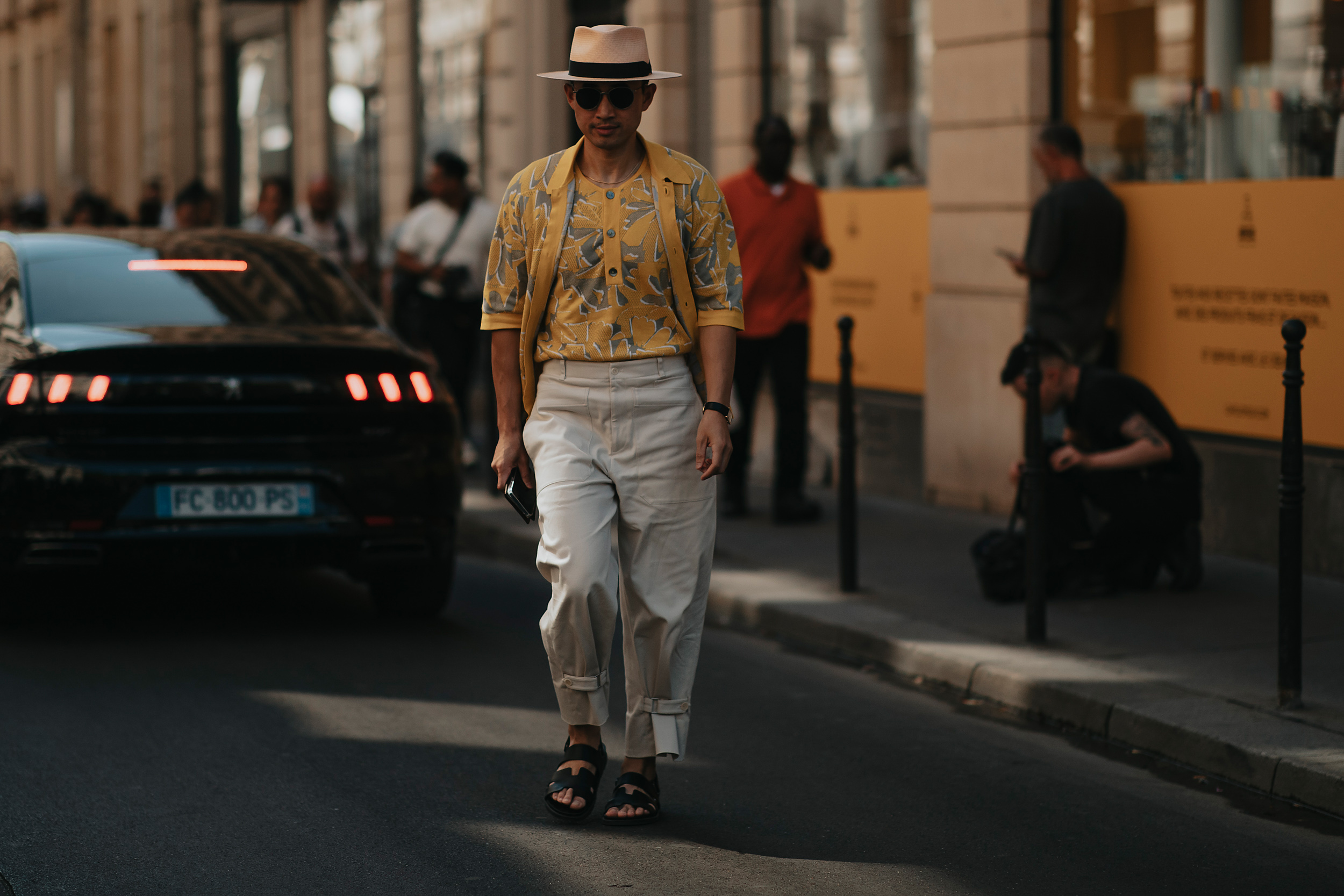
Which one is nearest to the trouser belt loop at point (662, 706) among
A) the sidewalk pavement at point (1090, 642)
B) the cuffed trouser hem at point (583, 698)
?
the cuffed trouser hem at point (583, 698)

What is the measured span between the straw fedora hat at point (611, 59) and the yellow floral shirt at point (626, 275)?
9.4 inches

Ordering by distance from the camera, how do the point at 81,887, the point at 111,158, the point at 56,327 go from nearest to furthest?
the point at 81,887
the point at 56,327
the point at 111,158

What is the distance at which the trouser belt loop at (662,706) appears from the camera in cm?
471

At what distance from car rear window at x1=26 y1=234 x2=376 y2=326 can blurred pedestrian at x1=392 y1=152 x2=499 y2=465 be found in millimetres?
4099

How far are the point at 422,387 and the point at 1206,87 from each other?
4218mm

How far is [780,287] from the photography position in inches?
385

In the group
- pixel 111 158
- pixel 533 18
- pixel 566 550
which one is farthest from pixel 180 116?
pixel 566 550

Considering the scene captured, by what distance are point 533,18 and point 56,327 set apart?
34.0 ft

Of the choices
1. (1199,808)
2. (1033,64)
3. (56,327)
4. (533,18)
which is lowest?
(1199,808)

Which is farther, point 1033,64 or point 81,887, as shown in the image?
point 1033,64

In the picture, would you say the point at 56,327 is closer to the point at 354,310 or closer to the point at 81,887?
the point at 354,310

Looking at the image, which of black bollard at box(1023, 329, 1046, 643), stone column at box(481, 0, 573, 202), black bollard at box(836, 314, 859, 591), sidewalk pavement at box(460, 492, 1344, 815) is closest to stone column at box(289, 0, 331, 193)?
stone column at box(481, 0, 573, 202)

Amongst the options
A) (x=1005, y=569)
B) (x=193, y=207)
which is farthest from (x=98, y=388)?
(x=193, y=207)

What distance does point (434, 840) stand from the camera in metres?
4.59
